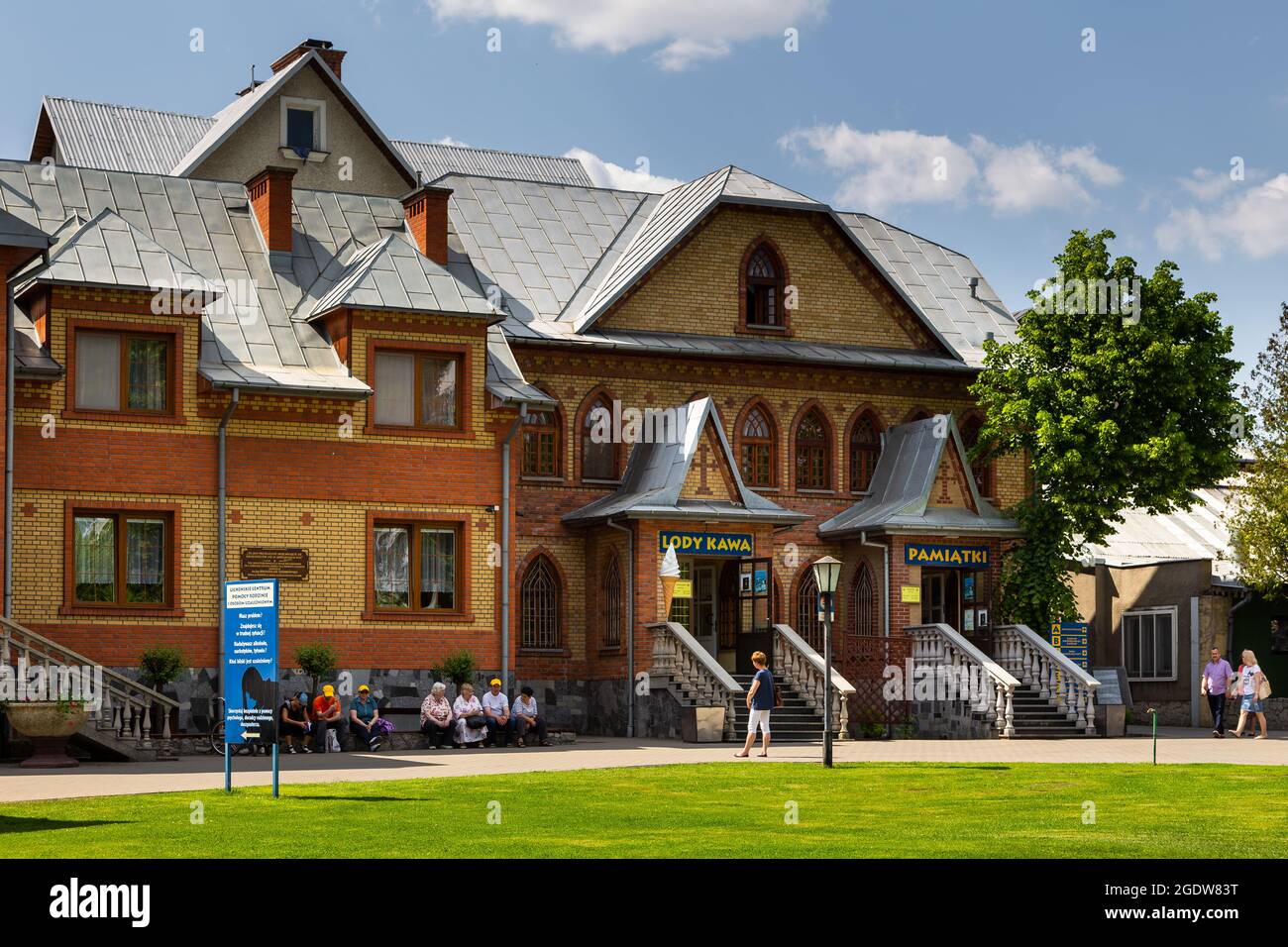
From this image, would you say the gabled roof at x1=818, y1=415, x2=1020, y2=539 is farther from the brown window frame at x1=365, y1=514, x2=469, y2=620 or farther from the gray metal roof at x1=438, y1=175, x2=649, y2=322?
the brown window frame at x1=365, y1=514, x2=469, y2=620

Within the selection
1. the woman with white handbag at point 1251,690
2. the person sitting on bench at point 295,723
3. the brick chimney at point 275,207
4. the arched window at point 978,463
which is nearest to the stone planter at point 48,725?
the person sitting on bench at point 295,723

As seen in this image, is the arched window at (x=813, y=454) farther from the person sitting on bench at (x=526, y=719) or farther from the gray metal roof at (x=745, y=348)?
the person sitting on bench at (x=526, y=719)

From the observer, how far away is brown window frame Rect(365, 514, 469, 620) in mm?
33250

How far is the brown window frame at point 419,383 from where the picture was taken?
33531mm

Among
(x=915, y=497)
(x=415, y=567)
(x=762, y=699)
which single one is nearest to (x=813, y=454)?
(x=915, y=497)

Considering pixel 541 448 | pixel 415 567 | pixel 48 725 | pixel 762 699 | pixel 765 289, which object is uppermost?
pixel 765 289

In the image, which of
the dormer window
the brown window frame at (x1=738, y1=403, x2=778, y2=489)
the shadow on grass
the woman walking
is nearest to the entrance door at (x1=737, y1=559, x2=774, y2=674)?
the brown window frame at (x1=738, y1=403, x2=778, y2=489)

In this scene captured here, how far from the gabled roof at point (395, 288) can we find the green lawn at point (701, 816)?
12.0 metres

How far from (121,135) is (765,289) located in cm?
2074

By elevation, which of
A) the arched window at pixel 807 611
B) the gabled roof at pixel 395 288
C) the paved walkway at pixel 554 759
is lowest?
the paved walkway at pixel 554 759

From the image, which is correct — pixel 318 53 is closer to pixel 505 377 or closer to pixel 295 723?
pixel 505 377

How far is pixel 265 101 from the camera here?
46531mm

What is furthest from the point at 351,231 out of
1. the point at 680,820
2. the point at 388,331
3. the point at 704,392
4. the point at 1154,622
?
the point at 680,820
